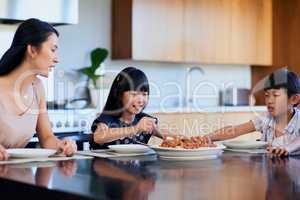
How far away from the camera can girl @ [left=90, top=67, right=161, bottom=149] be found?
2572 millimetres

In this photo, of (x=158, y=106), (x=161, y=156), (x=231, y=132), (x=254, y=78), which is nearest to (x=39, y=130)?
(x=161, y=156)

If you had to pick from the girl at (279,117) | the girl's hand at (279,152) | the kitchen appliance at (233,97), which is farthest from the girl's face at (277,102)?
the kitchen appliance at (233,97)

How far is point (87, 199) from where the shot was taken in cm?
118

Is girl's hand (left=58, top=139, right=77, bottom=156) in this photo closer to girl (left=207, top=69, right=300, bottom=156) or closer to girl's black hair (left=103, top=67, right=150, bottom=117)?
girl's black hair (left=103, top=67, right=150, bottom=117)

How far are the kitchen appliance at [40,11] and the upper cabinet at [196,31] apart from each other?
670mm

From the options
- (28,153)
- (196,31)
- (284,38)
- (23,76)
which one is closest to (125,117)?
(23,76)

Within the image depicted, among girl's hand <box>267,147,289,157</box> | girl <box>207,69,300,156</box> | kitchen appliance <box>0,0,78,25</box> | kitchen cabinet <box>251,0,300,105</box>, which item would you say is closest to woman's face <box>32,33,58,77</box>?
girl <box>207,69,300,156</box>

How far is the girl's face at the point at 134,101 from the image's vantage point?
109 inches

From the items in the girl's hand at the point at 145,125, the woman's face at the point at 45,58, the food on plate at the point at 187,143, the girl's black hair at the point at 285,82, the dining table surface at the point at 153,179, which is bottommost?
the dining table surface at the point at 153,179

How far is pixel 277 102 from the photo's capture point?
8.46 feet

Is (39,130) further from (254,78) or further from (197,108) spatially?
(254,78)

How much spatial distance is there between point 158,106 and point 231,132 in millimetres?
2164

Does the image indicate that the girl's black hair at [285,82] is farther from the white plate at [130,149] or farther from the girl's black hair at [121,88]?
the white plate at [130,149]

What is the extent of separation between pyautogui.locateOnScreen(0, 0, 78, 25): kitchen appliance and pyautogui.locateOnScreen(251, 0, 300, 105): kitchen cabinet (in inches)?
94.4
